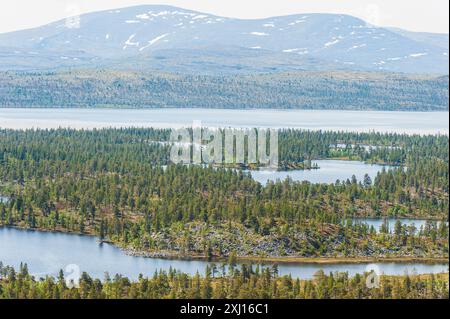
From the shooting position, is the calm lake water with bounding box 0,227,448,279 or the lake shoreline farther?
the lake shoreline

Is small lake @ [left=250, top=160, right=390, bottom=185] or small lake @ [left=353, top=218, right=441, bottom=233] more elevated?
small lake @ [left=353, top=218, right=441, bottom=233]

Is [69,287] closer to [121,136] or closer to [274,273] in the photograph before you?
[274,273]

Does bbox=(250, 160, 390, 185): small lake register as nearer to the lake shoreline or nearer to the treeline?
the lake shoreline

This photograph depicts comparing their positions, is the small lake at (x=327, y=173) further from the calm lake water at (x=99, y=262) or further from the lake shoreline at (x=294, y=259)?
the lake shoreline at (x=294, y=259)

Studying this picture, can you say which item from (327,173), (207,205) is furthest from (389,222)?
(327,173)

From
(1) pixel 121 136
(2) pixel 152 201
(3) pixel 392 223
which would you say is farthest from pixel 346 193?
(1) pixel 121 136

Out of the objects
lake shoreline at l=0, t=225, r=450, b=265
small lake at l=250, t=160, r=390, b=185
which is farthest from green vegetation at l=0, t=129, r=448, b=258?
small lake at l=250, t=160, r=390, b=185
